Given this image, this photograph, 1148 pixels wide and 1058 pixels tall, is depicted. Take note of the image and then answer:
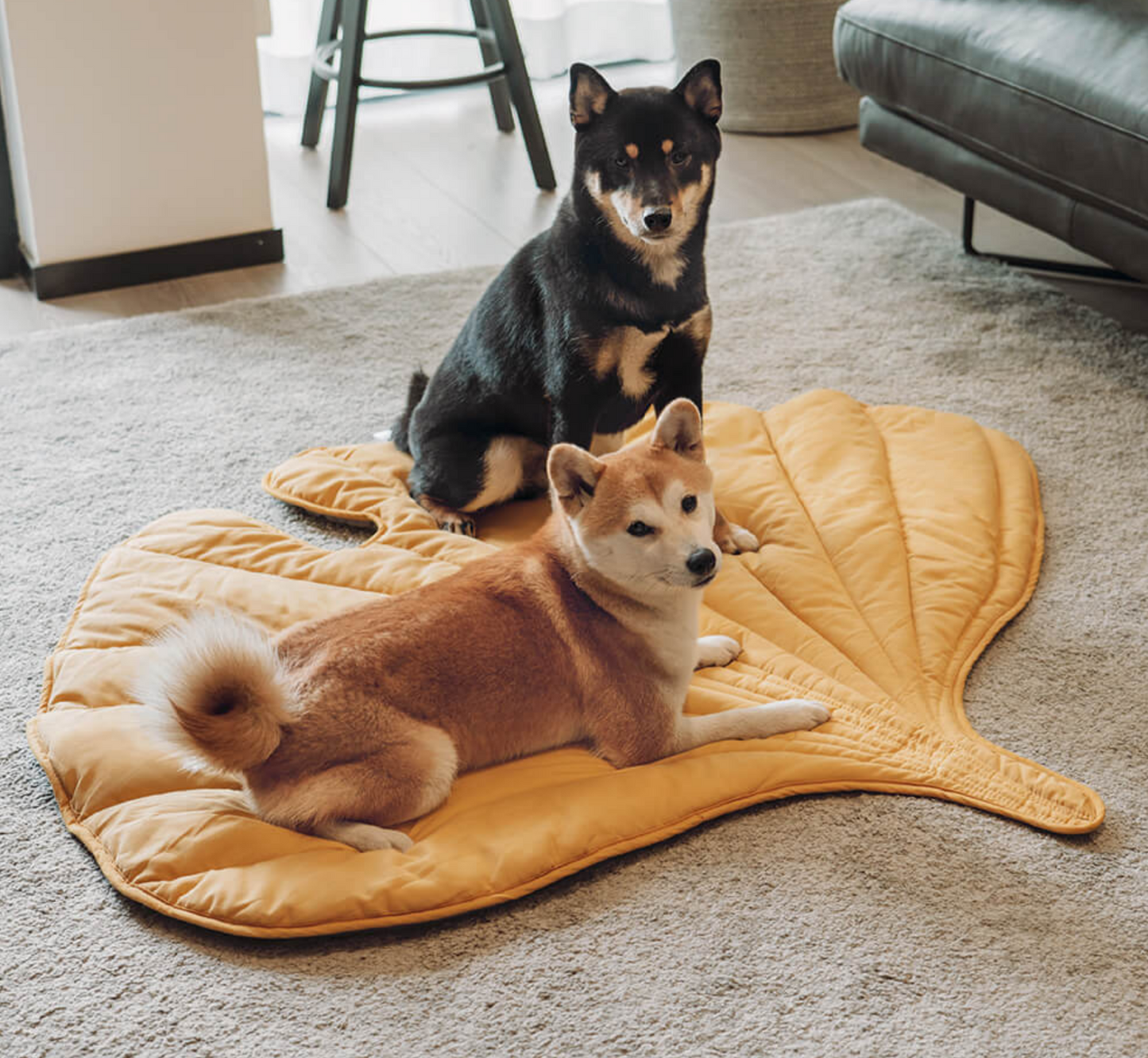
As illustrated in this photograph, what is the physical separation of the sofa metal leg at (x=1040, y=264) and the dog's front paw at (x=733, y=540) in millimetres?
1441

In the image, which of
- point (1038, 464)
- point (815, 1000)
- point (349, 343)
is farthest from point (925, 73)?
point (815, 1000)

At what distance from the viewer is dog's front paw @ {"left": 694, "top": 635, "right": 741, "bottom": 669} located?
196cm

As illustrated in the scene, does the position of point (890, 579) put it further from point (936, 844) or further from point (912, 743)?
point (936, 844)

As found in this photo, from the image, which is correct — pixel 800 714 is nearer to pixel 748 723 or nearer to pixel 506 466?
pixel 748 723

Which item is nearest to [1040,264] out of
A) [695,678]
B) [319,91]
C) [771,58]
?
[771,58]

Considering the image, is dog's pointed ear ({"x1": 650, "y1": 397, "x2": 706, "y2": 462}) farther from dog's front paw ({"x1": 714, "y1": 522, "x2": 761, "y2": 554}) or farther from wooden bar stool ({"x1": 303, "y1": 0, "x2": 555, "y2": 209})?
wooden bar stool ({"x1": 303, "y1": 0, "x2": 555, "y2": 209})

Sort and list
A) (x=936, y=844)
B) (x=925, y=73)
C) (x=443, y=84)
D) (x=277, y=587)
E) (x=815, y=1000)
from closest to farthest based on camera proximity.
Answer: (x=815, y=1000), (x=936, y=844), (x=277, y=587), (x=925, y=73), (x=443, y=84)

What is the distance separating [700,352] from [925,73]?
124 cm

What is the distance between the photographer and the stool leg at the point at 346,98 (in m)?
3.63

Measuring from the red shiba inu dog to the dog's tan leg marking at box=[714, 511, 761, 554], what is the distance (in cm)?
45

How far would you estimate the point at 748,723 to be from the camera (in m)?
1.78

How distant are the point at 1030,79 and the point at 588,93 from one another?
3.81 ft

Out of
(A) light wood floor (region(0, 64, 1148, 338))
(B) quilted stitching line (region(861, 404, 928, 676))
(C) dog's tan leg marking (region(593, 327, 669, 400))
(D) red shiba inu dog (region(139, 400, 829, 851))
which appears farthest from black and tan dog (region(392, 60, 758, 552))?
(A) light wood floor (region(0, 64, 1148, 338))

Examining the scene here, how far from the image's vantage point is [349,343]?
305 cm
